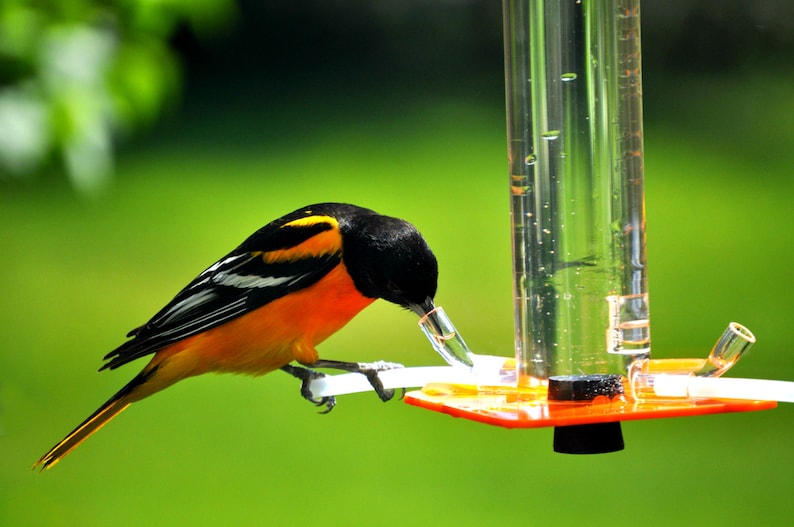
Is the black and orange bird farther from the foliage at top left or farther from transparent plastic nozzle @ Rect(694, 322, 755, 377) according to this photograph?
transparent plastic nozzle @ Rect(694, 322, 755, 377)

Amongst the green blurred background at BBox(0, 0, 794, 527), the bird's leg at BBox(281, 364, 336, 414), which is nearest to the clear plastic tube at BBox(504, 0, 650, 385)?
the bird's leg at BBox(281, 364, 336, 414)

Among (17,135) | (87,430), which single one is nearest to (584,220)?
(87,430)

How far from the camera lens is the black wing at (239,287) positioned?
8.53ft

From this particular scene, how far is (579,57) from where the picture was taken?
2.14 meters

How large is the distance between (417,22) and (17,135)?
6881 mm

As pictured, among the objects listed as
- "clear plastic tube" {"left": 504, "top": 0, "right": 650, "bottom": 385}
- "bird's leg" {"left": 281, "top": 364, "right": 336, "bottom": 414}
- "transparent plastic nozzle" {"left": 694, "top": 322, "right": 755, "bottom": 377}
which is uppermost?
"clear plastic tube" {"left": 504, "top": 0, "right": 650, "bottom": 385}

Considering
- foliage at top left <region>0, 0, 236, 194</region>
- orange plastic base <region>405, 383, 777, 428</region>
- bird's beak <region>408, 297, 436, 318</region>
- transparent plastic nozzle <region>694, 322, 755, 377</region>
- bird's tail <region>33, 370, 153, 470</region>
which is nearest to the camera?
orange plastic base <region>405, 383, 777, 428</region>

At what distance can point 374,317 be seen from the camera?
7133mm

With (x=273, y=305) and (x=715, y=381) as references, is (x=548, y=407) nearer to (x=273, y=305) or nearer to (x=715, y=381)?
(x=715, y=381)

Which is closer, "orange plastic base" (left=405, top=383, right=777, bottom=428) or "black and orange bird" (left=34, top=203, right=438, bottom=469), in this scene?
"orange plastic base" (left=405, top=383, right=777, bottom=428)

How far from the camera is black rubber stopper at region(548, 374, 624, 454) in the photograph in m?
1.86

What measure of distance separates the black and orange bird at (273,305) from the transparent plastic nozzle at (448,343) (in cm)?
35

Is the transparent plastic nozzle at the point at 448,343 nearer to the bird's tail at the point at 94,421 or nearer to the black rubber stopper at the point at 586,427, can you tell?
the black rubber stopper at the point at 586,427

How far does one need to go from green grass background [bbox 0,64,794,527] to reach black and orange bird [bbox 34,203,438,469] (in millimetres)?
2867
